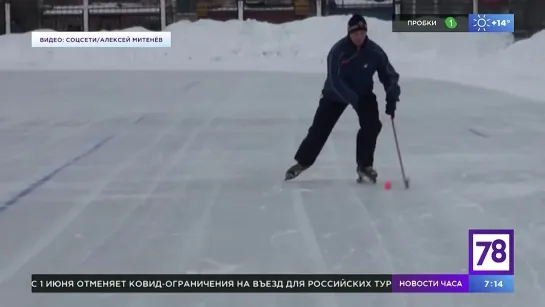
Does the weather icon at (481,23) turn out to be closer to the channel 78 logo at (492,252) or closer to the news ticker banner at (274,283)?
the channel 78 logo at (492,252)

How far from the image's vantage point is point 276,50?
109 feet

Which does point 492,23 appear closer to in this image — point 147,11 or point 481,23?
point 481,23

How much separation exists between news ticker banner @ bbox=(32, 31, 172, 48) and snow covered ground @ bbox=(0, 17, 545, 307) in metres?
14.4

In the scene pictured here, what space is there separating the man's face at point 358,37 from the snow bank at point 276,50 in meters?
16.6

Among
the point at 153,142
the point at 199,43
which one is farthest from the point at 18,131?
the point at 199,43

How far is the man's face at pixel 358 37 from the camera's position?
7.78 meters

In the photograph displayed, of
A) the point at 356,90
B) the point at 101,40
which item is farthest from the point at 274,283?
the point at 101,40

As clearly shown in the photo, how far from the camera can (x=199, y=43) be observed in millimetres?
34500

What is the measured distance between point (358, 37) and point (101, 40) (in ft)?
89.1

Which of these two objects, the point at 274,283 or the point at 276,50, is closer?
the point at 274,283

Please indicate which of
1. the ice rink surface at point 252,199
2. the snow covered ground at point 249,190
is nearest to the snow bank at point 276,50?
the snow covered ground at point 249,190

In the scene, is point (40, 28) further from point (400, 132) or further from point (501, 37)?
point (400, 132)

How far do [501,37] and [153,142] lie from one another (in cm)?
2259

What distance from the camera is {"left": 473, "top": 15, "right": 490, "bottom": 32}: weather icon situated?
31.6m
